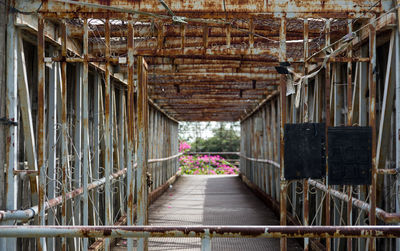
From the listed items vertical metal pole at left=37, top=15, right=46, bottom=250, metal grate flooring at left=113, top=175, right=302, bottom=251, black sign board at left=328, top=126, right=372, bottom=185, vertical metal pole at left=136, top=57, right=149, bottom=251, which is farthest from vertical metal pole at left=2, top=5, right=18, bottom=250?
metal grate flooring at left=113, top=175, right=302, bottom=251

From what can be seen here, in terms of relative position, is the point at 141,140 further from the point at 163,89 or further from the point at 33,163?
the point at 163,89

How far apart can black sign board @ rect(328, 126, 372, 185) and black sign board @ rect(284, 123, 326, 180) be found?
13 centimetres

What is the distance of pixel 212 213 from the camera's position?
10633 millimetres

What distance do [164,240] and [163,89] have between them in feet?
13.8

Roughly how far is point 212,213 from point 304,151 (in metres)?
6.46

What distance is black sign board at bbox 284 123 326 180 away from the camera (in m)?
4.48

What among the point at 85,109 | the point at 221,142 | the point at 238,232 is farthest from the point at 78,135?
the point at 221,142

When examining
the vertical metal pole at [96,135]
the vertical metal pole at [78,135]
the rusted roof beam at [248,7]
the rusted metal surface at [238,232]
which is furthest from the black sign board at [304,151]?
the vertical metal pole at [96,135]

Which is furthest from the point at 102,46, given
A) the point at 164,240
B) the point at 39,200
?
the point at 164,240

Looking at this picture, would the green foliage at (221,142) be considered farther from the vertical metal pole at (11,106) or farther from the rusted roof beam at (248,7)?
the vertical metal pole at (11,106)

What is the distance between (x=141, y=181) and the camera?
16.1 ft

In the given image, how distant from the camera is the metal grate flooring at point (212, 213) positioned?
7.42 m

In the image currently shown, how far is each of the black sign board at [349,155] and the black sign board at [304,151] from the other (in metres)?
0.13

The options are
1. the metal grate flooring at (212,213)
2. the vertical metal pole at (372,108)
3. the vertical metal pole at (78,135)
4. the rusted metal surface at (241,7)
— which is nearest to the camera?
the vertical metal pole at (372,108)
